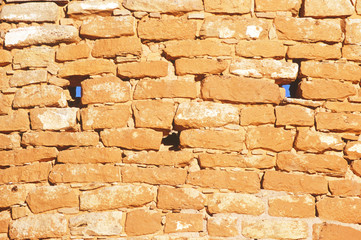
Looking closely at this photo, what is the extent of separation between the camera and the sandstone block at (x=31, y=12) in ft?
7.97

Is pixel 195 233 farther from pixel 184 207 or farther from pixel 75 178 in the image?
pixel 75 178

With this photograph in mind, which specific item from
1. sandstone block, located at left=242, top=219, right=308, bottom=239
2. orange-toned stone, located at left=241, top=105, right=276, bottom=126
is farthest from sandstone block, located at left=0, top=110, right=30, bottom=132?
sandstone block, located at left=242, top=219, right=308, bottom=239

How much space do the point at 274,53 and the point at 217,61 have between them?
0.36 meters

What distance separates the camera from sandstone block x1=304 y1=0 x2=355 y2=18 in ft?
7.70

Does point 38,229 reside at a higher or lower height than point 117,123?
lower

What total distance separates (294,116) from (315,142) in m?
0.19

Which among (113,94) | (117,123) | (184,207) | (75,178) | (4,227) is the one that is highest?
(113,94)

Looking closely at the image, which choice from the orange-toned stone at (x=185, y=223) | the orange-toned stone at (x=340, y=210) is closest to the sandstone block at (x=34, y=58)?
the orange-toned stone at (x=185, y=223)

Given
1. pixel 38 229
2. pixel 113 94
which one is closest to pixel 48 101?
pixel 113 94

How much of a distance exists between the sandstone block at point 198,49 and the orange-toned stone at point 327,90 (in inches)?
20.6

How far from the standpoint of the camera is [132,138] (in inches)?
87.0

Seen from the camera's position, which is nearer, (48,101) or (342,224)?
(342,224)

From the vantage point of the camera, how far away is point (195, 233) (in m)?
2.09

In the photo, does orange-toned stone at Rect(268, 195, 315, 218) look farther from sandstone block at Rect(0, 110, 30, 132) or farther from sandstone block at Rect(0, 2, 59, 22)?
sandstone block at Rect(0, 2, 59, 22)
